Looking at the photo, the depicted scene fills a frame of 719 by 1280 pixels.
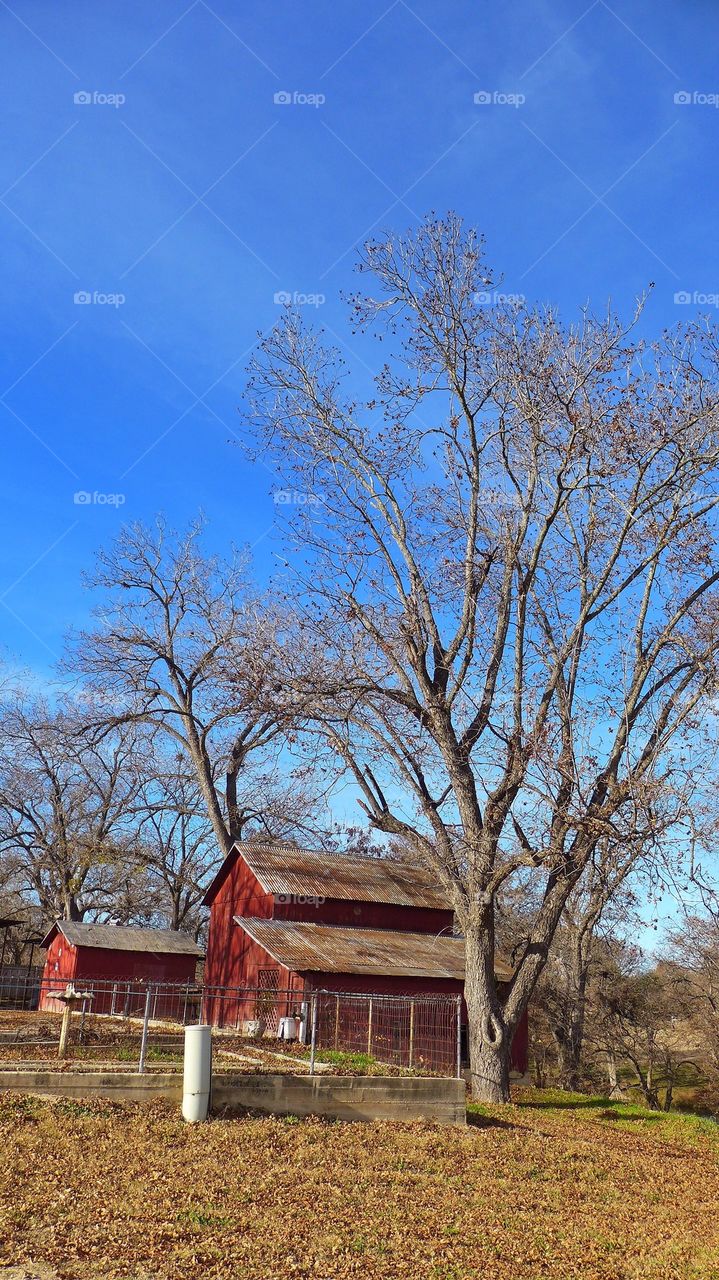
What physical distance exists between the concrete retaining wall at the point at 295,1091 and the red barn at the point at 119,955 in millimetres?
23691

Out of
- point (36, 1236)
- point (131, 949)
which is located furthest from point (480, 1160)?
point (131, 949)

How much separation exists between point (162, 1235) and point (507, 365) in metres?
16.9

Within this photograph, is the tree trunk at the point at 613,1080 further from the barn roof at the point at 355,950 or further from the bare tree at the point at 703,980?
the barn roof at the point at 355,950

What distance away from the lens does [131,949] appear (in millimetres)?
38781

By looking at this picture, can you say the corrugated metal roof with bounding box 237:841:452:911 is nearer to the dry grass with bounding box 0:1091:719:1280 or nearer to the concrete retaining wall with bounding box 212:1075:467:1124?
the concrete retaining wall with bounding box 212:1075:467:1124

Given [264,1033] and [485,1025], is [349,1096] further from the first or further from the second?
[264,1033]

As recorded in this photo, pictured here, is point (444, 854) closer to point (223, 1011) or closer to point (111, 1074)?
point (111, 1074)

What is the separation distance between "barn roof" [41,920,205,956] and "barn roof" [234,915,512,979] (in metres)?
12.6

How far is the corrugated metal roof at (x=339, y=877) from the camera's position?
3002cm

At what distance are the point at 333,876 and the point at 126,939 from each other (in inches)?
497

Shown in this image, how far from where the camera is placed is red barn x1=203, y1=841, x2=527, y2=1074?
2650 cm

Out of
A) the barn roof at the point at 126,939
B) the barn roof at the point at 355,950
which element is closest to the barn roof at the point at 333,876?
the barn roof at the point at 355,950

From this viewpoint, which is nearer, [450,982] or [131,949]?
[450,982]
